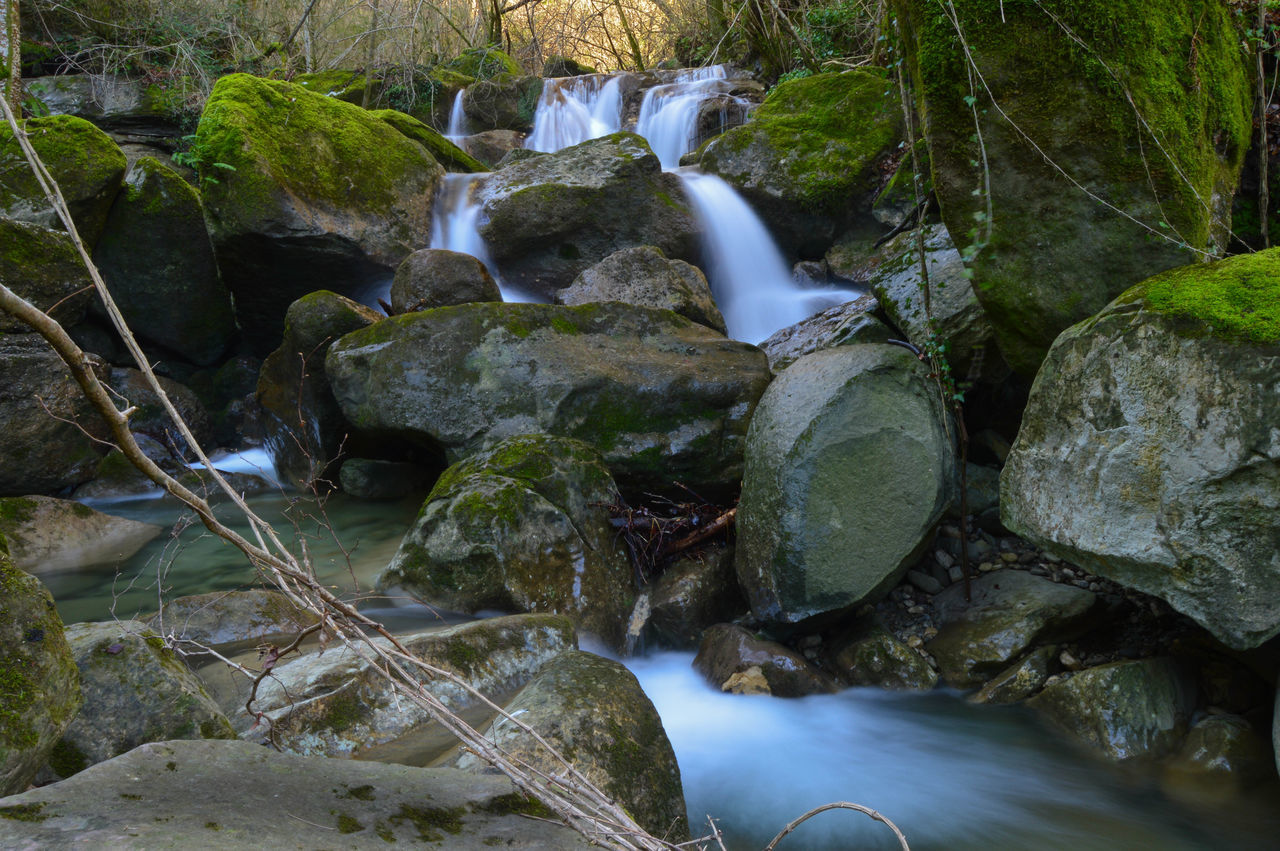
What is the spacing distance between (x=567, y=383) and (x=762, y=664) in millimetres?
2486

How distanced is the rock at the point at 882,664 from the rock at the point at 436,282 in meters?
4.60

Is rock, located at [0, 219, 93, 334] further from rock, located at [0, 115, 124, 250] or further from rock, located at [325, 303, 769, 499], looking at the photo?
rock, located at [325, 303, 769, 499]

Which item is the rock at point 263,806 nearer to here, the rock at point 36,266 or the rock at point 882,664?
the rock at point 882,664

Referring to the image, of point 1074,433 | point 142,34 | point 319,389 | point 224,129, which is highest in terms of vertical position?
point 142,34

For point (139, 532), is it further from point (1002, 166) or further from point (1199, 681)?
point (1199, 681)

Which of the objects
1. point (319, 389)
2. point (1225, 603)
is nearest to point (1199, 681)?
point (1225, 603)

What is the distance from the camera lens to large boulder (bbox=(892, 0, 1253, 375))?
10.9ft

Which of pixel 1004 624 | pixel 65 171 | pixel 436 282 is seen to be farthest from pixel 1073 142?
pixel 65 171

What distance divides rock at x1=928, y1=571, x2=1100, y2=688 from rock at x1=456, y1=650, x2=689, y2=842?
1868 millimetres

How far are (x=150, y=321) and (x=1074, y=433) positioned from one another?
9.33 m

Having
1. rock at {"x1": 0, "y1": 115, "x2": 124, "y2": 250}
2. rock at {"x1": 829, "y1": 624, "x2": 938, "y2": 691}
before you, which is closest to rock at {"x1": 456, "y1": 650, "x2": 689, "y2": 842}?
rock at {"x1": 829, "y1": 624, "x2": 938, "y2": 691}

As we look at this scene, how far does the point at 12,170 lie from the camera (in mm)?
7199

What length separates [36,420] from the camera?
18.9 feet

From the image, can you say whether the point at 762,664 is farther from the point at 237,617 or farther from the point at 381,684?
the point at 237,617
